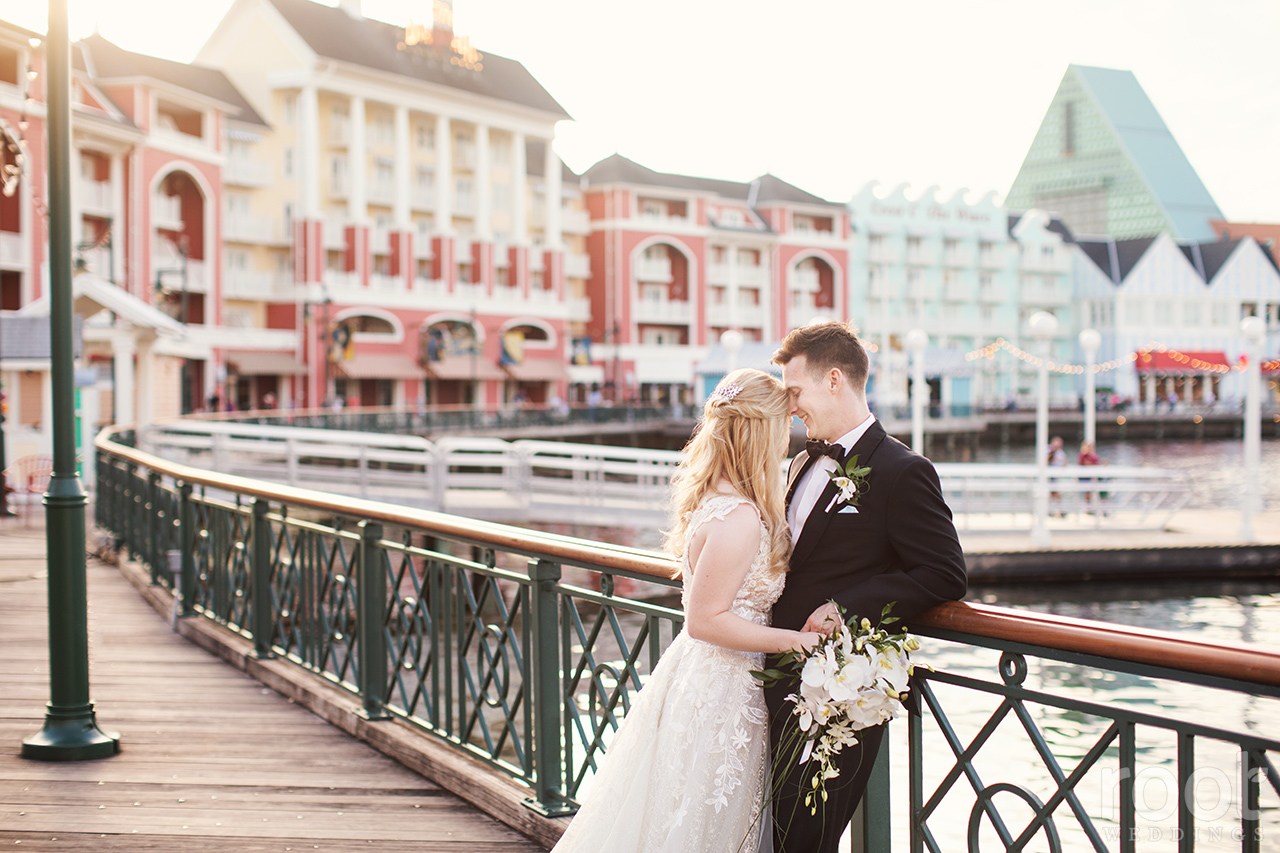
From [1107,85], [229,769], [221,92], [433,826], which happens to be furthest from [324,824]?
[1107,85]

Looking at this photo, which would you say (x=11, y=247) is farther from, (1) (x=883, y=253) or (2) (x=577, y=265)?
(1) (x=883, y=253)

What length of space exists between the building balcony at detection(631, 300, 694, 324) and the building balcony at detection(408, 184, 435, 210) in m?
13.8

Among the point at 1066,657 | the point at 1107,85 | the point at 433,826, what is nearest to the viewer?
the point at 1066,657

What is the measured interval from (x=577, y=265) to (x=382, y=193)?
13880mm

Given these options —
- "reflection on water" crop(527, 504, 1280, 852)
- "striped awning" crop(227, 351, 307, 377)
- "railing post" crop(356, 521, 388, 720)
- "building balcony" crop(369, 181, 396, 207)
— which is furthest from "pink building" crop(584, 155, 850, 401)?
"railing post" crop(356, 521, 388, 720)

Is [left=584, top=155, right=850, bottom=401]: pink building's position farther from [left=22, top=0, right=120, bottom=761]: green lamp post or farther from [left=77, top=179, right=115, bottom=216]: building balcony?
[left=22, top=0, right=120, bottom=761]: green lamp post

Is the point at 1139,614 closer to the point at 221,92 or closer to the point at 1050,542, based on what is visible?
the point at 1050,542

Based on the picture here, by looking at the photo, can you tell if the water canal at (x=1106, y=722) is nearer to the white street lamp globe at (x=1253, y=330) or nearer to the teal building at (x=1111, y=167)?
the white street lamp globe at (x=1253, y=330)

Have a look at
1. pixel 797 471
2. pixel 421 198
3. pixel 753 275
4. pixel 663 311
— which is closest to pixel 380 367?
pixel 421 198

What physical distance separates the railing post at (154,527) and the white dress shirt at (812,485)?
7357 mm

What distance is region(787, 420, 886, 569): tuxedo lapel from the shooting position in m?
2.57

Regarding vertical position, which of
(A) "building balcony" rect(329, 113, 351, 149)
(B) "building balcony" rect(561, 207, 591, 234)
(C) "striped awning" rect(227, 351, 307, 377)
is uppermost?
(A) "building balcony" rect(329, 113, 351, 149)

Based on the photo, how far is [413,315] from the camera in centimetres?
5347

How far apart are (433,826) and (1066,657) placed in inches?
99.5
